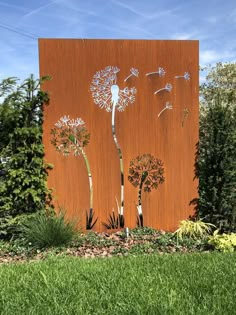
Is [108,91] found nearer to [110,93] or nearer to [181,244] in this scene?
[110,93]

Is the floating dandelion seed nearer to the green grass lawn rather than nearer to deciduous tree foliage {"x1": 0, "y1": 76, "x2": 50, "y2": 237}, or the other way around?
deciduous tree foliage {"x1": 0, "y1": 76, "x2": 50, "y2": 237}

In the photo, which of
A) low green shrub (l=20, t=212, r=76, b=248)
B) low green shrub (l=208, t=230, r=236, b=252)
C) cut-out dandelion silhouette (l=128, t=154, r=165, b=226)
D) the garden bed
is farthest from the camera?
cut-out dandelion silhouette (l=128, t=154, r=165, b=226)

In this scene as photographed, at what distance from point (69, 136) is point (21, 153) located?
101 centimetres

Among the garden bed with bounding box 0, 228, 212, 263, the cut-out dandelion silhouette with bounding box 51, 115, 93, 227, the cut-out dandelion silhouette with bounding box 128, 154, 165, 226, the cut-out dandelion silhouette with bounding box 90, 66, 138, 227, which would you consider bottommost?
the garden bed with bounding box 0, 228, 212, 263

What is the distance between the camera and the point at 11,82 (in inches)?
314

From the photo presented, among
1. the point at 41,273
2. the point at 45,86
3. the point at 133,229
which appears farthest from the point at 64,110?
the point at 41,273

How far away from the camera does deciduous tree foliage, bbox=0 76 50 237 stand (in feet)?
26.1

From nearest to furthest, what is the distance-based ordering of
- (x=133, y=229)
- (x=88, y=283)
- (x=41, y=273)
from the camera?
(x=88, y=283) → (x=41, y=273) → (x=133, y=229)

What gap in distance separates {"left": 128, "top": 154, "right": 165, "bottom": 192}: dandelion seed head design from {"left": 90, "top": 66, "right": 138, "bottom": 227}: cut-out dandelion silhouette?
251mm

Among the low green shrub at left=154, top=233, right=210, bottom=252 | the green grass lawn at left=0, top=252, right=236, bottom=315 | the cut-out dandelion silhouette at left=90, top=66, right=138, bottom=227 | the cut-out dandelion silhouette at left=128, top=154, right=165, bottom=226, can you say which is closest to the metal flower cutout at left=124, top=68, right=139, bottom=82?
the cut-out dandelion silhouette at left=90, top=66, right=138, bottom=227

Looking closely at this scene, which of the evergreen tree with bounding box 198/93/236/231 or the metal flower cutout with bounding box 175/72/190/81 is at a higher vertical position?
the metal flower cutout with bounding box 175/72/190/81

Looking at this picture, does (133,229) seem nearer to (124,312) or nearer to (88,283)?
(88,283)

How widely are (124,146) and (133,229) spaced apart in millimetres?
1688

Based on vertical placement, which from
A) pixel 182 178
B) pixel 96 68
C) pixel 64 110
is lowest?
pixel 182 178
